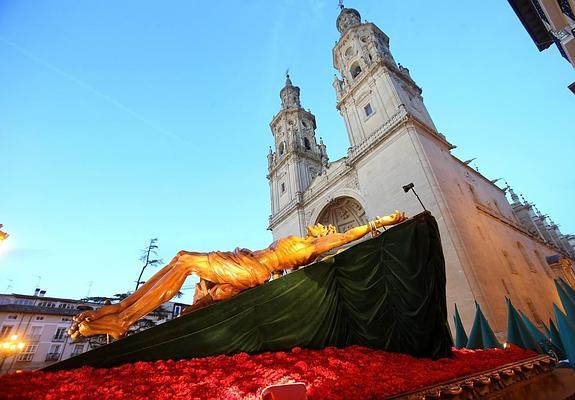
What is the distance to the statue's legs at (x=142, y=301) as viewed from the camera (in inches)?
115

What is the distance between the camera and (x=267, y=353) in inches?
144

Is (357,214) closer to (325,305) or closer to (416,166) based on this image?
(416,166)

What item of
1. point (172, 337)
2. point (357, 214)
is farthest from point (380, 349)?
point (357, 214)

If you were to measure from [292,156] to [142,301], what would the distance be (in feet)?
75.9

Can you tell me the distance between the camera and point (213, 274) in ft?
13.0

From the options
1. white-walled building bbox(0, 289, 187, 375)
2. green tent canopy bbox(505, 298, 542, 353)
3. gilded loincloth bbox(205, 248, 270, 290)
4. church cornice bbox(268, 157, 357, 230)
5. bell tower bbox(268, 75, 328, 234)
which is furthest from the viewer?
bell tower bbox(268, 75, 328, 234)

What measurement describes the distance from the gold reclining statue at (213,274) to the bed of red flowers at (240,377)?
0.49 m

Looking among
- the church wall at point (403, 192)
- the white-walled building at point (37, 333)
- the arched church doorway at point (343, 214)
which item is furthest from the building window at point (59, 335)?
the church wall at point (403, 192)

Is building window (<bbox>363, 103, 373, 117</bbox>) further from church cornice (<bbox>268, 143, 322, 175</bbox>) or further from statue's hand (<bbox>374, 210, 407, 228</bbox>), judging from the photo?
statue's hand (<bbox>374, 210, 407, 228</bbox>)

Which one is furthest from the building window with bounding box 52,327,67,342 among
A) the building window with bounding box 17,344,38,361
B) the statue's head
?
the statue's head

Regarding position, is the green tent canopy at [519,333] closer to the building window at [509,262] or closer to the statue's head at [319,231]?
the statue's head at [319,231]

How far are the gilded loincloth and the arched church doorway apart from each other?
16.2 meters

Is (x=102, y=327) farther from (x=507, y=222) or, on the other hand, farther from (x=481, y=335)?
(x=507, y=222)

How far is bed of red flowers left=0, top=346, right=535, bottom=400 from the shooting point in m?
2.32
